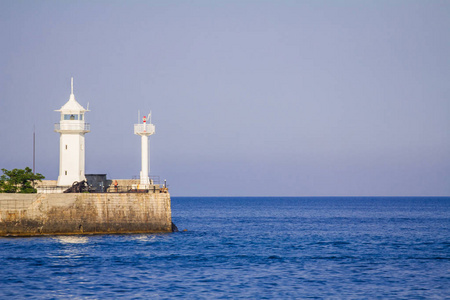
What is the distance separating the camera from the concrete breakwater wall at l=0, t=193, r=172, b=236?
4138 centimetres

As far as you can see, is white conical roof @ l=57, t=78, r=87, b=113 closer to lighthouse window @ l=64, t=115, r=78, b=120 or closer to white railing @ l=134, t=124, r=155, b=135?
lighthouse window @ l=64, t=115, r=78, b=120

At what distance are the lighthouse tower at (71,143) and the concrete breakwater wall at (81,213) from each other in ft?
21.0

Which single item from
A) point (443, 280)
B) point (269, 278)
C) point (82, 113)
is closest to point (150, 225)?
point (82, 113)

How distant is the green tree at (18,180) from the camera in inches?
1773

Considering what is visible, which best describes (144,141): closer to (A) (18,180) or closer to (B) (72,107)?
(B) (72,107)

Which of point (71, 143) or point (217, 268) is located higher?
point (71, 143)

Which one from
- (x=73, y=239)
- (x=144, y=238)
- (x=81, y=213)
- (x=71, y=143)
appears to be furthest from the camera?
(x=71, y=143)

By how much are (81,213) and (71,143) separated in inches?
335

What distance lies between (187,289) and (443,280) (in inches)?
466

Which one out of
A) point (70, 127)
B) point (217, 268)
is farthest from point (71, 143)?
point (217, 268)

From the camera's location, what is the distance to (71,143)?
49.1 m

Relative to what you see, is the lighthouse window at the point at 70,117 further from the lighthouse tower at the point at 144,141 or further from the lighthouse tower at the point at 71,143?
the lighthouse tower at the point at 144,141

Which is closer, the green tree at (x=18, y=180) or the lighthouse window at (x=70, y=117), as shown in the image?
the green tree at (x=18, y=180)

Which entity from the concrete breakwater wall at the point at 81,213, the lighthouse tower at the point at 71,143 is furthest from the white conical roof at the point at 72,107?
the concrete breakwater wall at the point at 81,213
